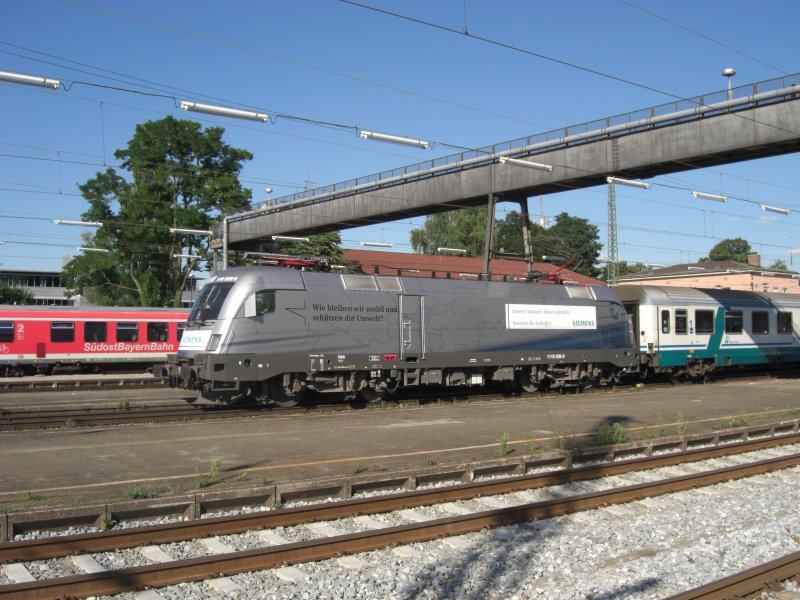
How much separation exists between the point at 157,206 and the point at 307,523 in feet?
132

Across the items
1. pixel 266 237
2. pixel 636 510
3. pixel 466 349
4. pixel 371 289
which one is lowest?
pixel 636 510

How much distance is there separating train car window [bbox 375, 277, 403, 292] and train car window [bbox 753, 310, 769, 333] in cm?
1742

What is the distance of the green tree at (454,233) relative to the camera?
77062 mm

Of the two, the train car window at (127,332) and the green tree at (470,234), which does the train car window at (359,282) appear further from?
the green tree at (470,234)

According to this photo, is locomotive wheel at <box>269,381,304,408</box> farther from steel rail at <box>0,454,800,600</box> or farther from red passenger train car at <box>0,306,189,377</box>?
red passenger train car at <box>0,306,189,377</box>

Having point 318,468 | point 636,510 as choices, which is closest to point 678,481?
point 636,510

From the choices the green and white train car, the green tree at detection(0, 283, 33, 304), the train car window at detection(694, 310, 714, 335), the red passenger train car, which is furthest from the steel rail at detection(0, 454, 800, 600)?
the green tree at detection(0, 283, 33, 304)

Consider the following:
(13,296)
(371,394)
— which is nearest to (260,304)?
(371,394)

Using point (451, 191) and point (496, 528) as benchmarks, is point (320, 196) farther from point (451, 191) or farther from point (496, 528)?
point (496, 528)

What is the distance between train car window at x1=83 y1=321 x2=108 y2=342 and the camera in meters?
29.9

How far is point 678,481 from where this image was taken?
33.7 ft

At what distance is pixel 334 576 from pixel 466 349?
13702mm

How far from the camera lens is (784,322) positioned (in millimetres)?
30000

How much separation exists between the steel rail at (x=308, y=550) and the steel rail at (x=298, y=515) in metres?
0.97
